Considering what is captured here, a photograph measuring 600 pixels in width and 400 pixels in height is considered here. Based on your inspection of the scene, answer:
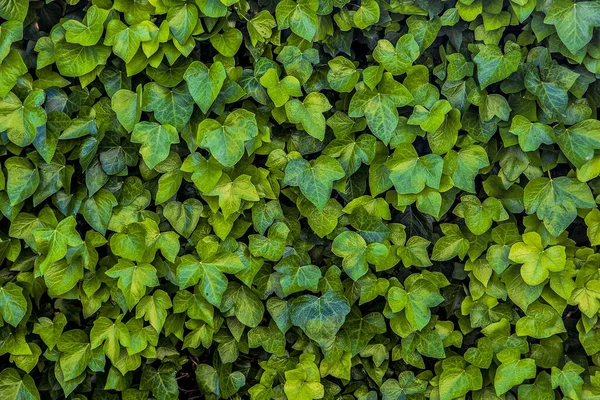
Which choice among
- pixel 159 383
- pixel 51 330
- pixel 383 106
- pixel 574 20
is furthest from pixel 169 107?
pixel 574 20

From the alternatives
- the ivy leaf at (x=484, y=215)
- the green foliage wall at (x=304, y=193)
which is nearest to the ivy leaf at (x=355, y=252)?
the green foliage wall at (x=304, y=193)

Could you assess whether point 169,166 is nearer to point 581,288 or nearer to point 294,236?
point 294,236

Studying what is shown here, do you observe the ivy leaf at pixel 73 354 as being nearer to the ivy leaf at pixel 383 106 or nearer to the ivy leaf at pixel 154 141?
the ivy leaf at pixel 154 141

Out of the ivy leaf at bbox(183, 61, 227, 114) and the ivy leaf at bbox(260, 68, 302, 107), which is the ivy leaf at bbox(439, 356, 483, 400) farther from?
the ivy leaf at bbox(183, 61, 227, 114)

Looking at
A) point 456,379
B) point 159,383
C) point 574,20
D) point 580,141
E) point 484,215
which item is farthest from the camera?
point 159,383

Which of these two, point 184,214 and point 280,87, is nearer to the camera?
point 280,87

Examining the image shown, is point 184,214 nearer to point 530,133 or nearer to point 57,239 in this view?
point 57,239

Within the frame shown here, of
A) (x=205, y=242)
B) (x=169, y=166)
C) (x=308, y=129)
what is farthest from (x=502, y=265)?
(x=169, y=166)
